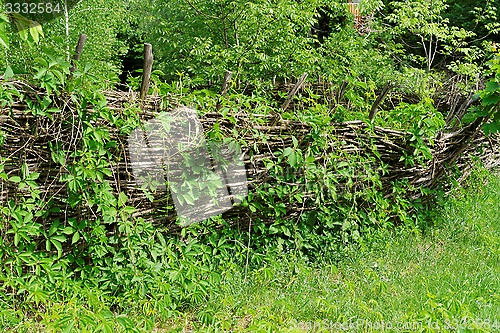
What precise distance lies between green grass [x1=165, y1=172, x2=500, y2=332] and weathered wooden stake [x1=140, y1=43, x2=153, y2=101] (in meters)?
1.32

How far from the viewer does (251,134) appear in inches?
138

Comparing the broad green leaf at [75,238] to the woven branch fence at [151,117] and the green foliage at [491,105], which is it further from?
the green foliage at [491,105]

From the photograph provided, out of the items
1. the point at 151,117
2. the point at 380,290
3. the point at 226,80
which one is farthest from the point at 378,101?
the point at 151,117

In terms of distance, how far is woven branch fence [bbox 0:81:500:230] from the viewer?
9.32 ft

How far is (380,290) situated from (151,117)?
184 cm

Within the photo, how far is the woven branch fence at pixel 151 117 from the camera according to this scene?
2.84 m

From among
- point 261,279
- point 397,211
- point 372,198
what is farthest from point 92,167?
point 397,211

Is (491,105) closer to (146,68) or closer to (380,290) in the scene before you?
(380,290)

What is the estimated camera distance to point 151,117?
316 cm

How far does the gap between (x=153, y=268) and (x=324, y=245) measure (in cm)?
146

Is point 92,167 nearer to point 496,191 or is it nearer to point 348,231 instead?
point 348,231

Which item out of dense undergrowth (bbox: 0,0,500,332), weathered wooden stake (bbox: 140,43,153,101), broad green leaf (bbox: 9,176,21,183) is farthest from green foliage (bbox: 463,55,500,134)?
broad green leaf (bbox: 9,176,21,183)

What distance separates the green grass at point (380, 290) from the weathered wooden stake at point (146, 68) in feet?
4.33

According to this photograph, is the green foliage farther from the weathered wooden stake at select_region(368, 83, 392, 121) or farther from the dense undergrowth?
the weathered wooden stake at select_region(368, 83, 392, 121)
